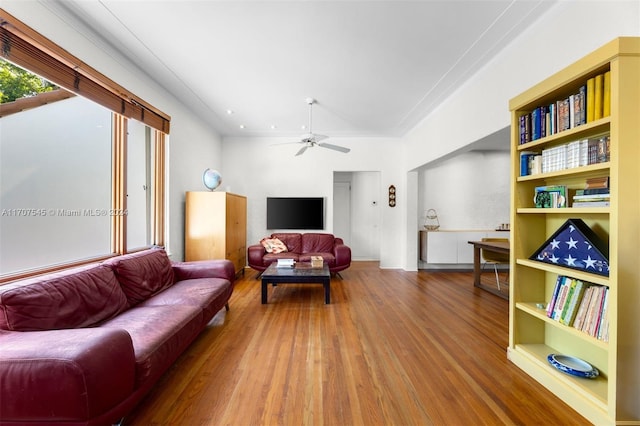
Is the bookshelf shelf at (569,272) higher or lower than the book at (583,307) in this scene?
higher

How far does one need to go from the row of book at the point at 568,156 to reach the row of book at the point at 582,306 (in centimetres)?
77

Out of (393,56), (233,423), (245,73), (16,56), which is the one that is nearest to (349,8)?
(393,56)

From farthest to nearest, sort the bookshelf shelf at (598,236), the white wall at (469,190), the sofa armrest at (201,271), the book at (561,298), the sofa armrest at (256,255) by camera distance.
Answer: the white wall at (469,190), the sofa armrest at (256,255), the sofa armrest at (201,271), the book at (561,298), the bookshelf shelf at (598,236)

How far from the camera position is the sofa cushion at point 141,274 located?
2252 millimetres

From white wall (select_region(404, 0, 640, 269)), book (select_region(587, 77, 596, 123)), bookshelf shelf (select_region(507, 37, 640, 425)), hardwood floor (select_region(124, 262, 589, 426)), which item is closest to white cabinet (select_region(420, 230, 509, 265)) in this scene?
white wall (select_region(404, 0, 640, 269))

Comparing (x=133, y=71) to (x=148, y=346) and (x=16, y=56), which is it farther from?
(x=148, y=346)

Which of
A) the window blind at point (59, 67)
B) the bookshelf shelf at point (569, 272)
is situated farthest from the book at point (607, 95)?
the window blind at point (59, 67)

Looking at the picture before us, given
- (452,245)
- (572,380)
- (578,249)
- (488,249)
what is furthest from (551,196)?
(452,245)

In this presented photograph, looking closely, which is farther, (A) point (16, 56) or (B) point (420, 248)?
(B) point (420, 248)

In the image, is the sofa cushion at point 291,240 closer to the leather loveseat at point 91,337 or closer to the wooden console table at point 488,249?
the leather loveseat at point 91,337

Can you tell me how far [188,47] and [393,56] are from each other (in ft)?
7.03

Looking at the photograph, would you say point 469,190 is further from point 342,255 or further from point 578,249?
point 578,249

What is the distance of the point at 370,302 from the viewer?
341 cm

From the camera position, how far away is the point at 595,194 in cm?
153
